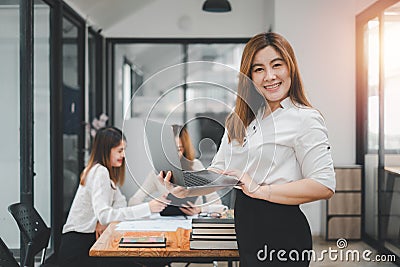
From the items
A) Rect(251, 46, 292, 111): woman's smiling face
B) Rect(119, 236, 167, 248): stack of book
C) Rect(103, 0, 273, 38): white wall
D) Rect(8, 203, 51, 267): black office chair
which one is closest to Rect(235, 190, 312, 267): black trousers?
Rect(251, 46, 292, 111): woman's smiling face

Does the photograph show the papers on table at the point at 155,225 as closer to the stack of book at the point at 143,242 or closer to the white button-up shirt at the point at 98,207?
the white button-up shirt at the point at 98,207

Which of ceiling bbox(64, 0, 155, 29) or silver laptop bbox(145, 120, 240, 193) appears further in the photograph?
ceiling bbox(64, 0, 155, 29)

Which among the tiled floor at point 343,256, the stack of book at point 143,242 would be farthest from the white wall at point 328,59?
the stack of book at point 143,242

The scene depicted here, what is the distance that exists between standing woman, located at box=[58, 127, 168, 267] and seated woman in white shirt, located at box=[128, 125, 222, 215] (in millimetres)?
169

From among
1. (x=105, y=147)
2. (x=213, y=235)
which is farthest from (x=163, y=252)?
(x=105, y=147)

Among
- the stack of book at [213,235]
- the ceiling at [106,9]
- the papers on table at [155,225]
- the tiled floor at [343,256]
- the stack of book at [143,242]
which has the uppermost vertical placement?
the ceiling at [106,9]

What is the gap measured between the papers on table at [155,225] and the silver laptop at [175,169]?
1299 millimetres

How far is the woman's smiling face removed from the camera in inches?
76.8

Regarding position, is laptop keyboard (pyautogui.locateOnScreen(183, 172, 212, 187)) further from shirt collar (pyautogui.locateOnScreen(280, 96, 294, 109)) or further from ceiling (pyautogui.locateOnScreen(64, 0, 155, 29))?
ceiling (pyautogui.locateOnScreen(64, 0, 155, 29))

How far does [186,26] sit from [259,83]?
5506 millimetres

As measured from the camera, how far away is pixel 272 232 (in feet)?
6.72

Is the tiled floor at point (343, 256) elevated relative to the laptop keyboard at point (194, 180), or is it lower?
lower

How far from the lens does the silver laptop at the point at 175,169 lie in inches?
77.3

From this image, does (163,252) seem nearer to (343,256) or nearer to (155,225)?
(155,225)
